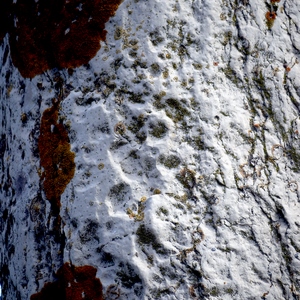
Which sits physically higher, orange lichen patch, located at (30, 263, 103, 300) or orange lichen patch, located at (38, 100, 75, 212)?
orange lichen patch, located at (38, 100, 75, 212)

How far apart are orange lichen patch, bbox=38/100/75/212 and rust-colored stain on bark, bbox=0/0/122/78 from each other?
8.8 inches

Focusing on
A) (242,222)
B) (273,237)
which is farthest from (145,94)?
(273,237)

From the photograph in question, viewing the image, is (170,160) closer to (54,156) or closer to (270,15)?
(54,156)

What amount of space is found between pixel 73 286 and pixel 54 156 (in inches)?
21.3

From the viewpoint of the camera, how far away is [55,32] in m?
1.58

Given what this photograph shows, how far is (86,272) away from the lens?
4.56 feet

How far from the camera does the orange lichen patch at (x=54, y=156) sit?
1.49 metres

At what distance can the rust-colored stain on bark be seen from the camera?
5.03ft

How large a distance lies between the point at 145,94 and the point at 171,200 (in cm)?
46

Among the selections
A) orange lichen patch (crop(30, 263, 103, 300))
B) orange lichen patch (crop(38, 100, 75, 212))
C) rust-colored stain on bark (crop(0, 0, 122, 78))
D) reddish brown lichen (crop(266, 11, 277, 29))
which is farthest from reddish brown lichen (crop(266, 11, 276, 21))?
orange lichen patch (crop(30, 263, 103, 300))

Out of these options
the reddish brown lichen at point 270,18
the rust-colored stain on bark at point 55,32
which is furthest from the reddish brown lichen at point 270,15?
the rust-colored stain on bark at point 55,32

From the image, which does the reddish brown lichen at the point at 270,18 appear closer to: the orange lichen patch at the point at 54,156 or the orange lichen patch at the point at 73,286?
the orange lichen patch at the point at 54,156

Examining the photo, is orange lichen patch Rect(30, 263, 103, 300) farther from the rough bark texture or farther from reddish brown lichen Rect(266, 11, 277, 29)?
reddish brown lichen Rect(266, 11, 277, 29)

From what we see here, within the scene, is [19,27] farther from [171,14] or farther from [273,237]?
[273,237]
